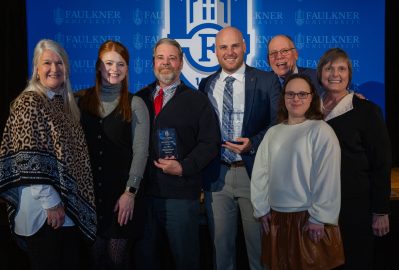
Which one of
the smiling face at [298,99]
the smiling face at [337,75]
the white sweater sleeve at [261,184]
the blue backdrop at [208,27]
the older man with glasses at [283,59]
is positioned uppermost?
the blue backdrop at [208,27]

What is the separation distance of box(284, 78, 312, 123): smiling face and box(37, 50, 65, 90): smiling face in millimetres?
1206

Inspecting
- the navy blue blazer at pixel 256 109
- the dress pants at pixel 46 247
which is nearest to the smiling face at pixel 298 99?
the navy blue blazer at pixel 256 109

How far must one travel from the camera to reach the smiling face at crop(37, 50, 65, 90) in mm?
2197

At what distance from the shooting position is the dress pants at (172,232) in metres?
2.64

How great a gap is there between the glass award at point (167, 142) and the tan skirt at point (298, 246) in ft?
2.21

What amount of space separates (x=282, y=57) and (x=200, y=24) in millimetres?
1458

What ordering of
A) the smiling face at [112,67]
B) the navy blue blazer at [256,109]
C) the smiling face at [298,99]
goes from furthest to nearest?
the navy blue blazer at [256,109] → the smiling face at [112,67] → the smiling face at [298,99]

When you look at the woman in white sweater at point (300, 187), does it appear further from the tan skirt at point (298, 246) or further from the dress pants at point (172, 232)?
the dress pants at point (172, 232)

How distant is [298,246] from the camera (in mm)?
2311

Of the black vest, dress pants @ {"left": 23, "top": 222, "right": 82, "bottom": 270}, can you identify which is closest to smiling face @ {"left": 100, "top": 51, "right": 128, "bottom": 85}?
the black vest

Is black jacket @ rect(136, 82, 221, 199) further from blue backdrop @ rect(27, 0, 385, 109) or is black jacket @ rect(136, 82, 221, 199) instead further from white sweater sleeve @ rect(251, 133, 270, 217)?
blue backdrop @ rect(27, 0, 385, 109)

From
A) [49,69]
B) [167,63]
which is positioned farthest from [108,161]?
[167,63]

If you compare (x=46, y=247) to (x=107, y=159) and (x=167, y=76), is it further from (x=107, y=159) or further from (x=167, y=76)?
(x=167, y=76)

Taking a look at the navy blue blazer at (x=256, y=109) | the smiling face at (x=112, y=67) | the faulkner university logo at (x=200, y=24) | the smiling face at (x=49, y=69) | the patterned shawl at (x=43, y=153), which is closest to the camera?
the patterned shawl at (x=43, y=153)
